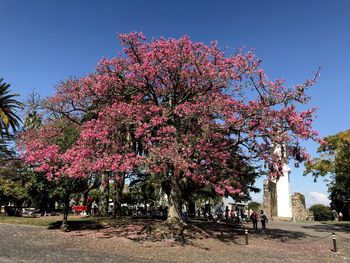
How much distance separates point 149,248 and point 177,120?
23.2 ft

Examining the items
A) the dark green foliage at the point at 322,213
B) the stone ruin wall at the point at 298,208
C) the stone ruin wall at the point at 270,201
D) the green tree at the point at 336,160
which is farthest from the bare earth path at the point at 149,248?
the dark green foliage at the point at 322,213

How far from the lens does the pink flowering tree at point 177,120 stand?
16.6m

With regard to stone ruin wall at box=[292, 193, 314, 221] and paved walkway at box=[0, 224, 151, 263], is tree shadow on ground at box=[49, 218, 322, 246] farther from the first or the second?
stone ruin wall at box=[292, 193, 314, 221]

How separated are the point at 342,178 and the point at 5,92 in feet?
106

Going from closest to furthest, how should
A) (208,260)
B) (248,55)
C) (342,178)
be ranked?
(208,260) → (248,55) → (342,178)

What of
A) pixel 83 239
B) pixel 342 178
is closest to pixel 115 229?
pixel 83 239

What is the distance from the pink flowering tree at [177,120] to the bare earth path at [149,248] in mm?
2692

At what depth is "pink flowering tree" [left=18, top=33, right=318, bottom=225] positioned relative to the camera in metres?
16.6

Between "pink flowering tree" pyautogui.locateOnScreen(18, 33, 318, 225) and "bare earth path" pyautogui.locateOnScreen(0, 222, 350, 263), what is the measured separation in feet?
8.83

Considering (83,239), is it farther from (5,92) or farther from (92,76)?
(5,92)

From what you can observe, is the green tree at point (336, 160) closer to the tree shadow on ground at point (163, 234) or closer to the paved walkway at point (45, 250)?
the tree shadow on ground at point (163, 234)

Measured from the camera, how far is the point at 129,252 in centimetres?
1433

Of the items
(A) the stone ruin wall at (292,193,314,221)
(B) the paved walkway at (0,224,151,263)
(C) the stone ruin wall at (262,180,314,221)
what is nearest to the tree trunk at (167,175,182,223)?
(B) the paved walkway at (0,224,151,263)

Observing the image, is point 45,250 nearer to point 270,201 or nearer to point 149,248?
point 149,248
